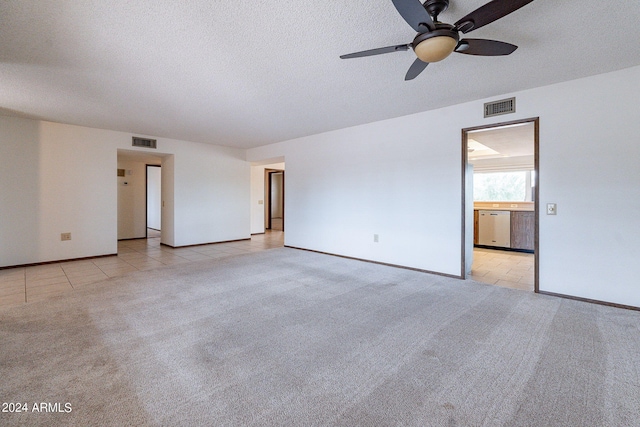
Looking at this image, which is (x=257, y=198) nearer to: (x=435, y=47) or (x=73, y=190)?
(x=73, y=190)

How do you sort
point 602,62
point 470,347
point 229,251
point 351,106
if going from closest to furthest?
point 470,347, point 602,62, point 351,106, point 229,251

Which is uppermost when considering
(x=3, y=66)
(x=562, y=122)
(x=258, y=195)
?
(x=3, y=66)

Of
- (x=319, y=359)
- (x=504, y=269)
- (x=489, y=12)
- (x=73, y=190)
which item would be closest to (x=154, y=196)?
(x=73, y=190)

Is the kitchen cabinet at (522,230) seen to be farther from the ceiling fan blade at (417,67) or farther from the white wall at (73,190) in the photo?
the white wall at (73,190)

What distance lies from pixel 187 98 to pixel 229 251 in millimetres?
3338

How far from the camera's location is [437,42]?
6.14 ft

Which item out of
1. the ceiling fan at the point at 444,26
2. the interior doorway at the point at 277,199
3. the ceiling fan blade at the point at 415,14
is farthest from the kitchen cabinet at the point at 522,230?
the interior doorway at the point at 277,199

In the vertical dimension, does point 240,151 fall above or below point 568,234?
above

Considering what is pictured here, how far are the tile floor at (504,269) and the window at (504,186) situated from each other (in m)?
1.94

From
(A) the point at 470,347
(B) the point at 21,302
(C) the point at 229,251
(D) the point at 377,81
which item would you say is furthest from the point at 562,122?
(B) the point at 21,302

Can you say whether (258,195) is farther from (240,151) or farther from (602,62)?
(602,62)

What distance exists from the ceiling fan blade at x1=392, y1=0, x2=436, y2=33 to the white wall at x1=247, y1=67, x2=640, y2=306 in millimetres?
A: 2449

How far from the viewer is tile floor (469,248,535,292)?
3797mm

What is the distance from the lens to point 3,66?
8.93 feet
